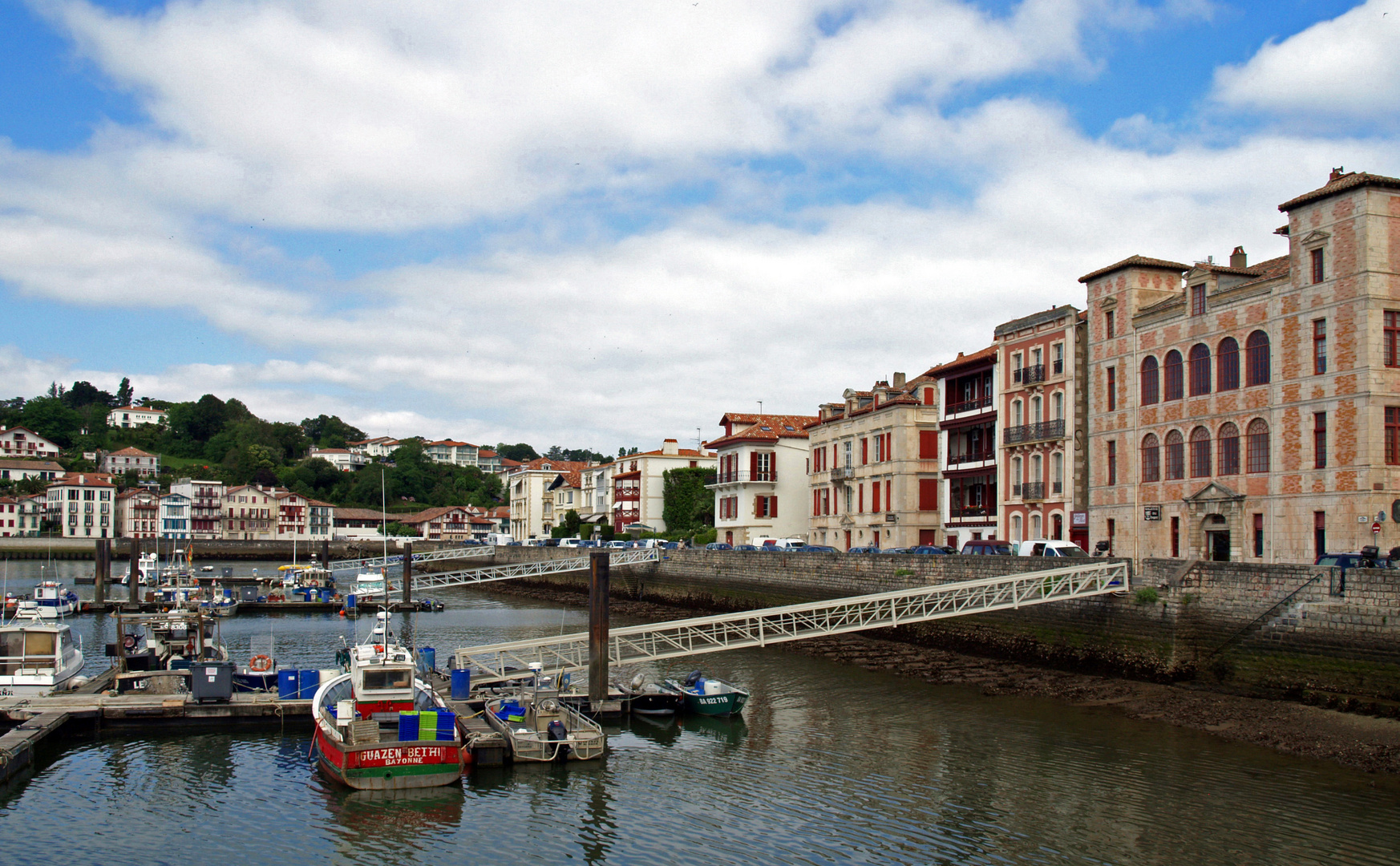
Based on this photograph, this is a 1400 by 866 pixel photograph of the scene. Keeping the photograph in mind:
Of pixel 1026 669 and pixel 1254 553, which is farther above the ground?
pixel 1254 553

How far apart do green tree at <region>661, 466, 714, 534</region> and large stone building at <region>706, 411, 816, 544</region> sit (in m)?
11.6

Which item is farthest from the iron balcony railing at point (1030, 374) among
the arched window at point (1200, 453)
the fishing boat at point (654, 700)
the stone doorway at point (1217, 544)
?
the fishing boat at point (654, 700)

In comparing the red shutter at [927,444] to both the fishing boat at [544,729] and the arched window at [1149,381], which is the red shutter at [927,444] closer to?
the arched window at [1149,381]

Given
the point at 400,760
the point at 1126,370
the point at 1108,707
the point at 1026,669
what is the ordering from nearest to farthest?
1. the point at 400,760
2. the point at 1108,707
3. the point at 1026,669
4. the point at 1126,370

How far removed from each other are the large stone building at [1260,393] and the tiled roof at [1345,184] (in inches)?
2.5

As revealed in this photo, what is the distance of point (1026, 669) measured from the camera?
40406 millimetres

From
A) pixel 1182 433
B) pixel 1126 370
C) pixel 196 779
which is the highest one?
pixel 1126 370

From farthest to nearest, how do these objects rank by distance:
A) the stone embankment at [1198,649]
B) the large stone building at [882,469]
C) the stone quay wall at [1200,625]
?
1. the large stone building at [882,469]
2. the stone quay wall at [1200,625]
3. the stone embankment at [1198,649]

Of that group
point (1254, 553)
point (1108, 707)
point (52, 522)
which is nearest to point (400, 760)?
point (1108, 707)

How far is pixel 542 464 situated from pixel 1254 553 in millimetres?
136073

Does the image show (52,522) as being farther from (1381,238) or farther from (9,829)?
(1381,238)

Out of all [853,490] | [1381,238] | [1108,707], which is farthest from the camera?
[853,490]

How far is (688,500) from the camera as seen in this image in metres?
104

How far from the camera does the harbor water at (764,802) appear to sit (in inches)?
814
